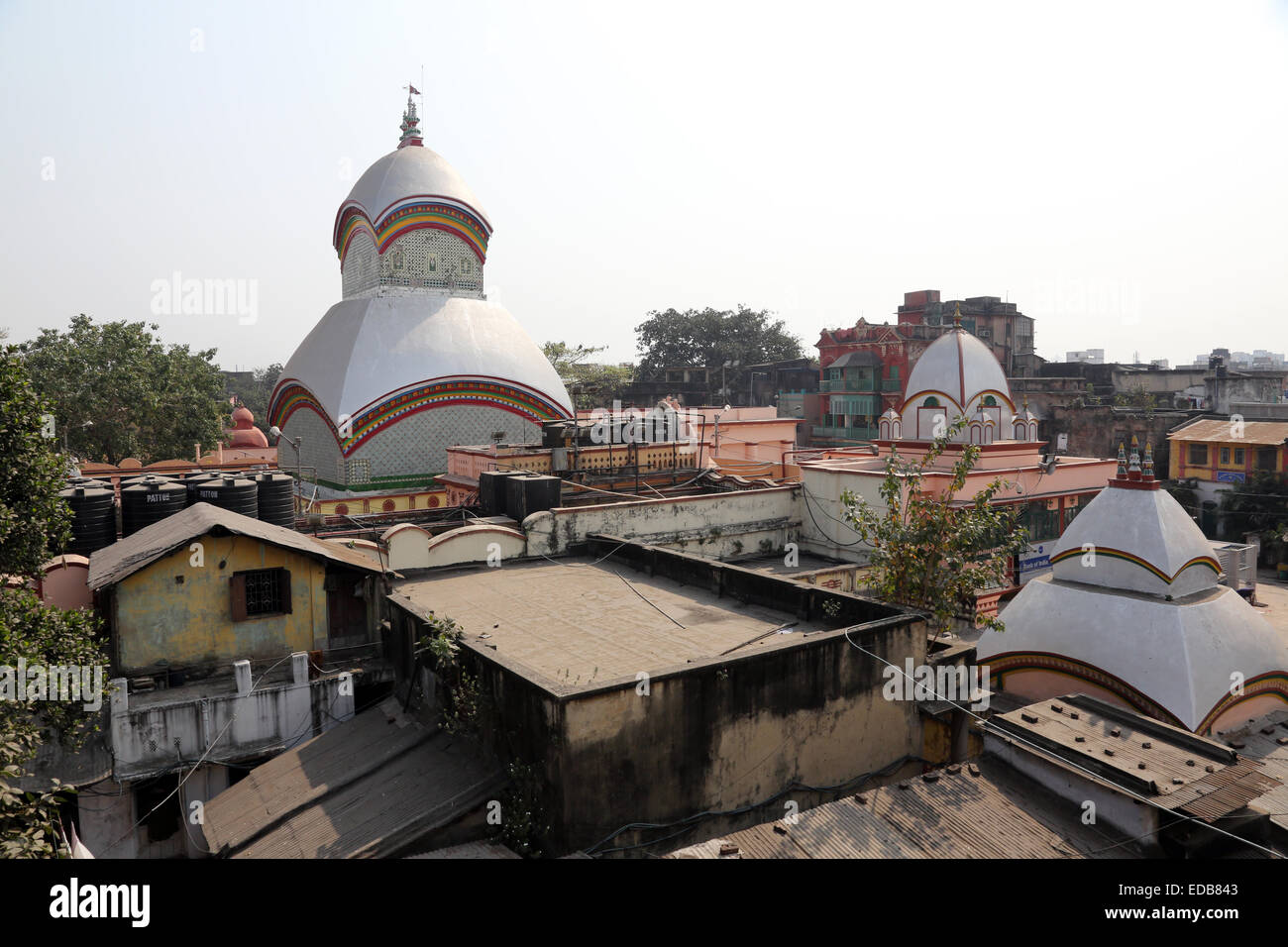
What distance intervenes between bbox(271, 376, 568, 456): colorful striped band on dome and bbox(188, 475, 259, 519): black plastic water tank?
832 centimetres

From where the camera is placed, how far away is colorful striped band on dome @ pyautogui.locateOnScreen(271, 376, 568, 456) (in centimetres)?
2208

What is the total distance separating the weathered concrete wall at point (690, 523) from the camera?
14.7 metres

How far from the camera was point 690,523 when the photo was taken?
55.1ft

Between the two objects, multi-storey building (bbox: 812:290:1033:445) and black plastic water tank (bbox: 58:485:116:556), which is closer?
black plastic water tank (bbox: 58:485:116:556)

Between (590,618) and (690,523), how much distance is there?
606 cm

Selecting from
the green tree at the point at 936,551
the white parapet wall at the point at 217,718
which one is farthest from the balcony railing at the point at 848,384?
the white parapet wall at the point at 217,718

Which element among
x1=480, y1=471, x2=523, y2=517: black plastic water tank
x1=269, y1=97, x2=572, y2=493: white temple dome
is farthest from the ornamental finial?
x1=480, y1=471, x2=523, y2=517: black plastic water tank

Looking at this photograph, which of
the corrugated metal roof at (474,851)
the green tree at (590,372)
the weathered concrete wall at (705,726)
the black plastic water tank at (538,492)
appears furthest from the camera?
the green tree at (590,372)

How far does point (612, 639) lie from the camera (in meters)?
10.1

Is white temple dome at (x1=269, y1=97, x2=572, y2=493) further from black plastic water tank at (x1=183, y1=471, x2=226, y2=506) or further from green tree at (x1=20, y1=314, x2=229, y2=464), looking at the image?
black plastic water tank at (x1=183, y1=471, x2=226, y2=506)

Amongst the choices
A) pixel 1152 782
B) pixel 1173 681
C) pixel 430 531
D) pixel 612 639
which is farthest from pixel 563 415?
pixel 1152 782

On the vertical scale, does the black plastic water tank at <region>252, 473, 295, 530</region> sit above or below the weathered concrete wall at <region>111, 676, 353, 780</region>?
above

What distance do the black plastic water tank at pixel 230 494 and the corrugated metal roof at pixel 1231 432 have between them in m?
31.7

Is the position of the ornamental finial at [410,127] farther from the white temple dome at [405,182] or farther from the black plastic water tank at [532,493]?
the black plastic water tank at [532,493]
